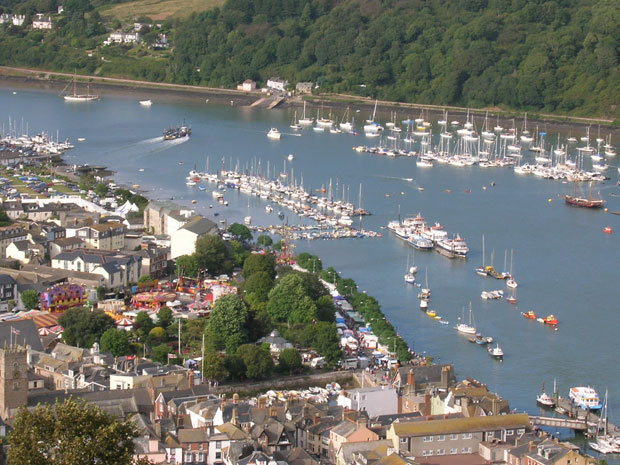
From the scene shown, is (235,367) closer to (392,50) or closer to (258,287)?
(258,287)

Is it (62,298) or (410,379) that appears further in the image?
(62,298)

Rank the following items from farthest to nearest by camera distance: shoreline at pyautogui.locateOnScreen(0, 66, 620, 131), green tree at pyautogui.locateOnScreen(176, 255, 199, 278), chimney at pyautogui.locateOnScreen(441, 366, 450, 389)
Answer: shoreline at pyautogui.locateOnScreen(0, 66, 620, 131), green tree at pyautogui.locateOnScreen(176, 255, 199, 278), chimney at pyautogui.locateOnScreen(441, 366, 450, 389)

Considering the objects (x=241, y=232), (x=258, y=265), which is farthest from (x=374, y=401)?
(x=241, y=232)

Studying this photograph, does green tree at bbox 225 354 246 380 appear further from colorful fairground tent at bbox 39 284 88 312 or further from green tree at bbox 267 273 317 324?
colorful fairground tent at bbox 39 284 88 312

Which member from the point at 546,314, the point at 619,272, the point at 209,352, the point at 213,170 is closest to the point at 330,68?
the point at 213,170

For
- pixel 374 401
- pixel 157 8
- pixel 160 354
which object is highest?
pixel 157 8

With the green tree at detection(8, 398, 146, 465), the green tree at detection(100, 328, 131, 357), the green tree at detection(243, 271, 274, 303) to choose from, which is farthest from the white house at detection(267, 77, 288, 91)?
the green tree at detection(8, 398, 146, 465)

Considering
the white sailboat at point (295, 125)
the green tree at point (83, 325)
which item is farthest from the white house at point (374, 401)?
the white sailboat at point (295, 125)
